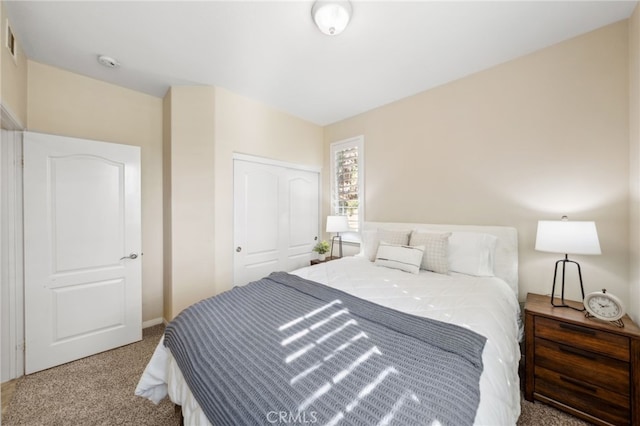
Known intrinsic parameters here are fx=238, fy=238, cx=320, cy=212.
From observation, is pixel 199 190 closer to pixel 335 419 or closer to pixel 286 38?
pixel 286 38

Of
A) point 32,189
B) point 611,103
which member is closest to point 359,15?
point 611,103

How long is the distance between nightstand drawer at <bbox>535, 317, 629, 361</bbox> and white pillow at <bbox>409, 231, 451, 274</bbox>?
0.69 meters

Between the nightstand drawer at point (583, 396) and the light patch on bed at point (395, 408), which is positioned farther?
the nightstand drawer at point (583, 396)

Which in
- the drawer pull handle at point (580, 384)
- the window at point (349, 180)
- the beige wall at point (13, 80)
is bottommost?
the drawer pull handle at point (580, 384)

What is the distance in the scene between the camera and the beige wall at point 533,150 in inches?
69.4

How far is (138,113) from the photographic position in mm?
2688

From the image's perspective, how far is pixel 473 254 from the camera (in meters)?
2.13

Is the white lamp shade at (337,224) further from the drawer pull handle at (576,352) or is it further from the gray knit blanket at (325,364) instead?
the drawer pull handle at (576,352)

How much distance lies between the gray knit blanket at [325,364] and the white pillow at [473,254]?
44.7 inches

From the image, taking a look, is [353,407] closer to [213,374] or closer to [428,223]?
[213,374]

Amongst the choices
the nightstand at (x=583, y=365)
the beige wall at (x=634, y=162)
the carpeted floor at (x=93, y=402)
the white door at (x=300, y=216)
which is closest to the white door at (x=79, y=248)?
the carpeted floor at (x=93, y=402)

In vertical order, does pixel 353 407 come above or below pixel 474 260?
below

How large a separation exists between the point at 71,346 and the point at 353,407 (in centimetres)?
280

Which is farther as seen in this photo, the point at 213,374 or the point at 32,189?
the point at 32,189
